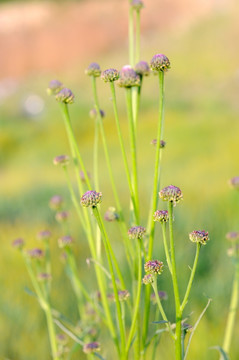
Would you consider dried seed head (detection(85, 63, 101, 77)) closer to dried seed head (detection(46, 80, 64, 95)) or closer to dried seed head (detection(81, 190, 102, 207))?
dried seed head (detection(46, 80, 64, 95))

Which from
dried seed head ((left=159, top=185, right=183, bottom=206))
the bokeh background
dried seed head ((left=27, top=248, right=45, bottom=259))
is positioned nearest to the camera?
dried seed head ((left=159, top=185, right=183, bottom=206))

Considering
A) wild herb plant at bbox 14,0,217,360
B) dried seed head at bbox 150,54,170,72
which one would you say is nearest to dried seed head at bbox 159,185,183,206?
wild herb plant at bbox 14,0,217,360

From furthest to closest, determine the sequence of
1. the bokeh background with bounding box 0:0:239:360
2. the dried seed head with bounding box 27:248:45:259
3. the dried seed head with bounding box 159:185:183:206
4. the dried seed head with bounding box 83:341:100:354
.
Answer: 1. the bokeh background with bounding box 0:0:239:360
2. the dried seed head with bounding box 27:248:45:259
3. the dried seed head with bounding box 83:341:100:354
4. the dried seed head with bounding box 159:185:183:206

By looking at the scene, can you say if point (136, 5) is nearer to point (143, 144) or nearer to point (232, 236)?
point (232, 236)

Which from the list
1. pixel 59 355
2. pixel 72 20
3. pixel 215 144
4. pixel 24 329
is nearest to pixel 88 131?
pixel 215 144

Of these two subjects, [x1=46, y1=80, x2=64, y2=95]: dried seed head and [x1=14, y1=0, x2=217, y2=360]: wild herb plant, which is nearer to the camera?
[x1=14, y1=0, x2=217, y2=360]: wild herb plant

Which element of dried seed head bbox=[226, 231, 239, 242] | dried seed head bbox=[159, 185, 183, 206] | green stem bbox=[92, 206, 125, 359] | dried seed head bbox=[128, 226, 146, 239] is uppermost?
dried seed head bbox=[226, 231, 239, 242]

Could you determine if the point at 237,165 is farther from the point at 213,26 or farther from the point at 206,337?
the point at 213,26

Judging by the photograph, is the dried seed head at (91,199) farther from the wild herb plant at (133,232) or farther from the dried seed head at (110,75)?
the dried seed head at (110,75)

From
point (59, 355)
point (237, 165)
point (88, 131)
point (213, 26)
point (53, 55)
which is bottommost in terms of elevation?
point (59, 355)
